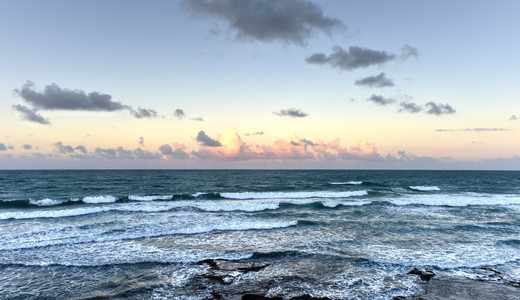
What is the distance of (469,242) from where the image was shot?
1561 centimetres

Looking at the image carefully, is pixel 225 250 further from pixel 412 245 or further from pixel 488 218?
pixel 488 218

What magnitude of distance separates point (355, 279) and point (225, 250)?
617 centimetres

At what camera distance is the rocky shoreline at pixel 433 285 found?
909 cm

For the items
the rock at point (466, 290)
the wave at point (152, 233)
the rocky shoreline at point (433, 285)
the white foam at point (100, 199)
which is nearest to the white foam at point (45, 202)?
the white foam at point (100, 199)

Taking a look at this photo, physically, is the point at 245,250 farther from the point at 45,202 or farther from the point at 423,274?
the point at 45,202

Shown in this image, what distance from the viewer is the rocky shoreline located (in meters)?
9.09

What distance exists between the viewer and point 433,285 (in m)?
10.0

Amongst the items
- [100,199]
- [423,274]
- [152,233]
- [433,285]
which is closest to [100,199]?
[100,199]

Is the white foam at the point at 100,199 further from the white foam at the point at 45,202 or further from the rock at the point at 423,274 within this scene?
the rock at the point at 423,274

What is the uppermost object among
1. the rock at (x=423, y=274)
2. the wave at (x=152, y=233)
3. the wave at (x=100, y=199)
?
the rock at (x=423, y=274)

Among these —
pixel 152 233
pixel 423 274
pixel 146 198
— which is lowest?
pixel 146 198

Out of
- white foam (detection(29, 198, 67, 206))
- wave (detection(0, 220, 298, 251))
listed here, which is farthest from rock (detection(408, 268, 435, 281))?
white foam (detection(29, 198, 67, 206))

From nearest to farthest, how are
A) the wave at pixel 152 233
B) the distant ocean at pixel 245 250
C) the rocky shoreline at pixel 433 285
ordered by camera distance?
the rocky shoreline at pixel 433 285, the distant ocean at pixel 245 250, the wave at pixel 152 233

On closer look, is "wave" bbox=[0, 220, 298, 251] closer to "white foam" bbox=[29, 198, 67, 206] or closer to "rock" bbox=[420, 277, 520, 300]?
"rock" bbox=[420, 277, 520, 300]
